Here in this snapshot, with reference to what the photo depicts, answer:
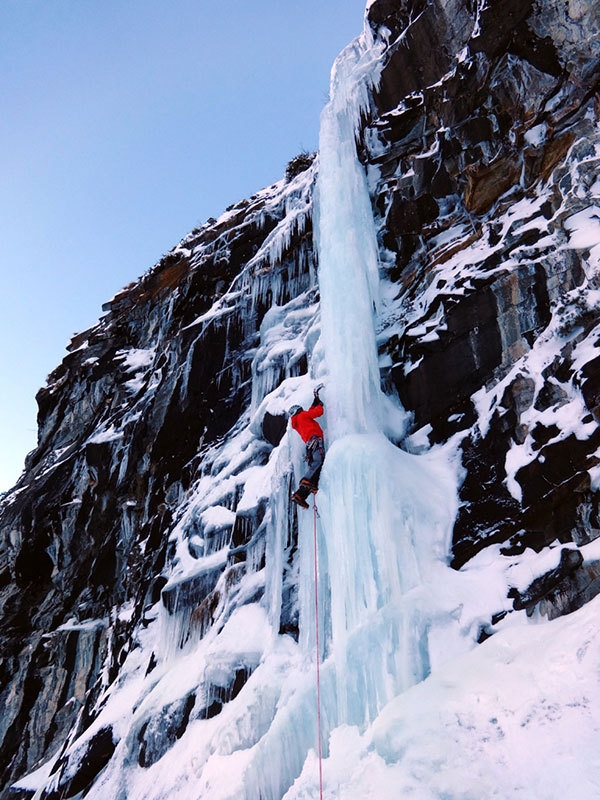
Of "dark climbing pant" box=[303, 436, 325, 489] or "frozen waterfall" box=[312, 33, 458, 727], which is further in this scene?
"dark climbing pant" box=[303, 436, 325, 489]

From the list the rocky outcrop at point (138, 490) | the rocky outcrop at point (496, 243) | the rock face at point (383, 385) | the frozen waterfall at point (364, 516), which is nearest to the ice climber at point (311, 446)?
the frozen waterfall at point (364, 516)

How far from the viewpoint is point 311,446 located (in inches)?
297

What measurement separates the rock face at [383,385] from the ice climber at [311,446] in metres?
0.72

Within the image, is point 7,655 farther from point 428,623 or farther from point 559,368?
point 559,368

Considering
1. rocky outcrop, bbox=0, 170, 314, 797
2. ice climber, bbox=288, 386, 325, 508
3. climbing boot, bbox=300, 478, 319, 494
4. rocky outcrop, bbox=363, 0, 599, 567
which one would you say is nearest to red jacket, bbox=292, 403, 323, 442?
ice climber, bbox=288, 386, 325, 508

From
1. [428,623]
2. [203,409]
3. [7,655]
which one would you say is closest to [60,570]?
[7,655]

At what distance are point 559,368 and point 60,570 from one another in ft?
35.8

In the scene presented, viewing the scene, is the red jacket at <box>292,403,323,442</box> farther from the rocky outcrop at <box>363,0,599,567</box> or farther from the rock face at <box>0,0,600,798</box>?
the rocky outcrop at <box>363,0,599,567</box>

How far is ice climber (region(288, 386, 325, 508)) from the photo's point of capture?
23.7 feet

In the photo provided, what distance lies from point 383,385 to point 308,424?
139cm

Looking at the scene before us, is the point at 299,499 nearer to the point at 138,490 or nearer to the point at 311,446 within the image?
the point at 311,446

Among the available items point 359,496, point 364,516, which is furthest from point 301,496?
point 364,516

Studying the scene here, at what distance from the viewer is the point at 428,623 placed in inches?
236

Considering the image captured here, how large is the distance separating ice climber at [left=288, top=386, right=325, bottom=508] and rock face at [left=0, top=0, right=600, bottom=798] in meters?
0.72
